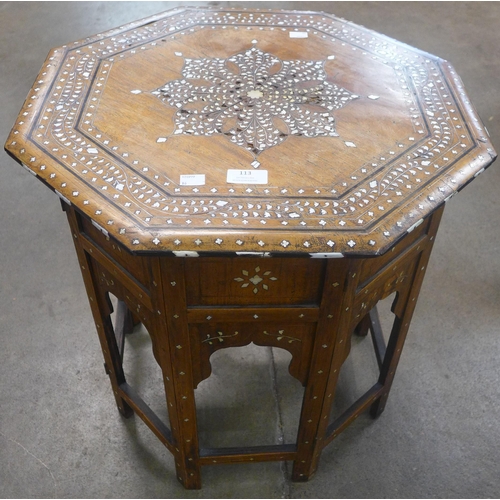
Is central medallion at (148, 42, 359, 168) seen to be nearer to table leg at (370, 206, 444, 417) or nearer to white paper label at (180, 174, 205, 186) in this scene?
white paper label at (180, 174, 205, 186)

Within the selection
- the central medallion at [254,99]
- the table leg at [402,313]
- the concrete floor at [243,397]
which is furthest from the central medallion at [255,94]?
the concrete floor at [243,397]

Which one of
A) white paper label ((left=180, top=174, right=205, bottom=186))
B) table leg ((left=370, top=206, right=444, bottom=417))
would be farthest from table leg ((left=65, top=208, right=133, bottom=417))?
table leg ((left=370, top=206, right=444, bottom=417))

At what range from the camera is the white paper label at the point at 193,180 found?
1235 mm

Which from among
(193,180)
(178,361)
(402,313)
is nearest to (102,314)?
(178,361)

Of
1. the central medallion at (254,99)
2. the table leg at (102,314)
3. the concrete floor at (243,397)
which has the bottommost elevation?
the concrete floor at (243,397)

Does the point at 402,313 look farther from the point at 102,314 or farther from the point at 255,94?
the point at 102,314

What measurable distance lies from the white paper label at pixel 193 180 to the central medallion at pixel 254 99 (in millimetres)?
137

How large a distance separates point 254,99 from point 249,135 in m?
0.19

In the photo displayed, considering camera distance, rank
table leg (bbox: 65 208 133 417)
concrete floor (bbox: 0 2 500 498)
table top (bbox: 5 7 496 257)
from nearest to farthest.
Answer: table top (bbox: 5 7 496 257) < table leg (bbox: 65 208 133 417) < concrete floor (bbox: 0 2 500 498)

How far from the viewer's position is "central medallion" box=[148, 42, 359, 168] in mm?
1404

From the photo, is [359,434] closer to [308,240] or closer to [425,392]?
[425,392]

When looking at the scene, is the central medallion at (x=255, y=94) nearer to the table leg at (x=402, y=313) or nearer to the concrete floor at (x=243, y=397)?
the table leg at (x=402, y=313)

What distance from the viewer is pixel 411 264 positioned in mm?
1524

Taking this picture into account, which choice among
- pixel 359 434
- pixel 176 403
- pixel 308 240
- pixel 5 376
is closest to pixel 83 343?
pixel 5 376
